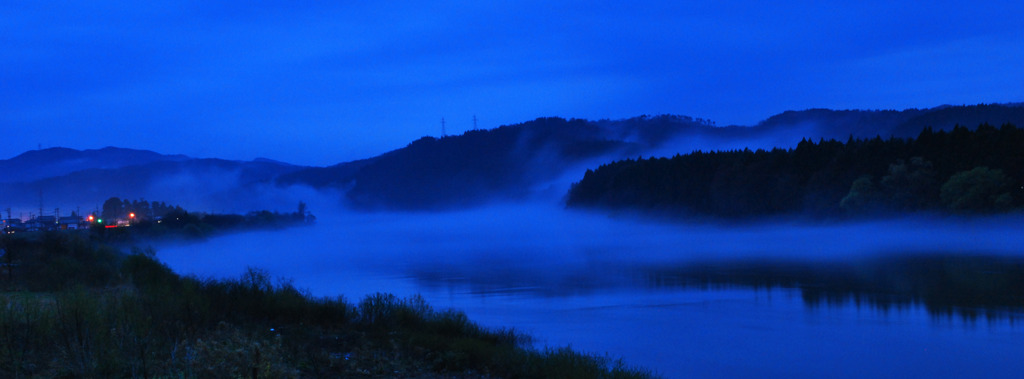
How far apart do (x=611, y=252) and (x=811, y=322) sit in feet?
118

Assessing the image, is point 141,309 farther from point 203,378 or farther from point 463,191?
point 463,191

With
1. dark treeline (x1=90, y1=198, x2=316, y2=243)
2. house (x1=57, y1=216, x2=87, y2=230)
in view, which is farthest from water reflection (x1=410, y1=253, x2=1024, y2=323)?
house (x1=57, y1=216, x2=87, y2=230)

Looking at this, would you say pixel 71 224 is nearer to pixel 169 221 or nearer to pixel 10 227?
pixel 169 221

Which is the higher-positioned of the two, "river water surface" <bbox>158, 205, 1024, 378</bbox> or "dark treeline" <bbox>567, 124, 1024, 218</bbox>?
"dark treeline" <bbox>567, 124, 1024, 218</bbox>

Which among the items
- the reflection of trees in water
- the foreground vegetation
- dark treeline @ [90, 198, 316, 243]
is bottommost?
the reflection of trees in water

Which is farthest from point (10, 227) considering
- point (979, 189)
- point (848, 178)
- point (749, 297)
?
point (848, 178)

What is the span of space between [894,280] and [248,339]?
27.1 meters

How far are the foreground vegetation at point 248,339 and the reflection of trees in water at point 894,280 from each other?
14.1m

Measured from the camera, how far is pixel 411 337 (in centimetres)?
1327

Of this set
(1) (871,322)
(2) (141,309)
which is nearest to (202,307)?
(2) (141,309)

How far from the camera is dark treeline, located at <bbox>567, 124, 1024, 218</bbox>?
59.2 metres

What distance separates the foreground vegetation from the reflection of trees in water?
14053 millimetres

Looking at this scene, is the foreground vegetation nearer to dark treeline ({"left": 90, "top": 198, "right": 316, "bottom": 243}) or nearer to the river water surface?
the river water surface

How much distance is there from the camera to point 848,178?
7450 cm
